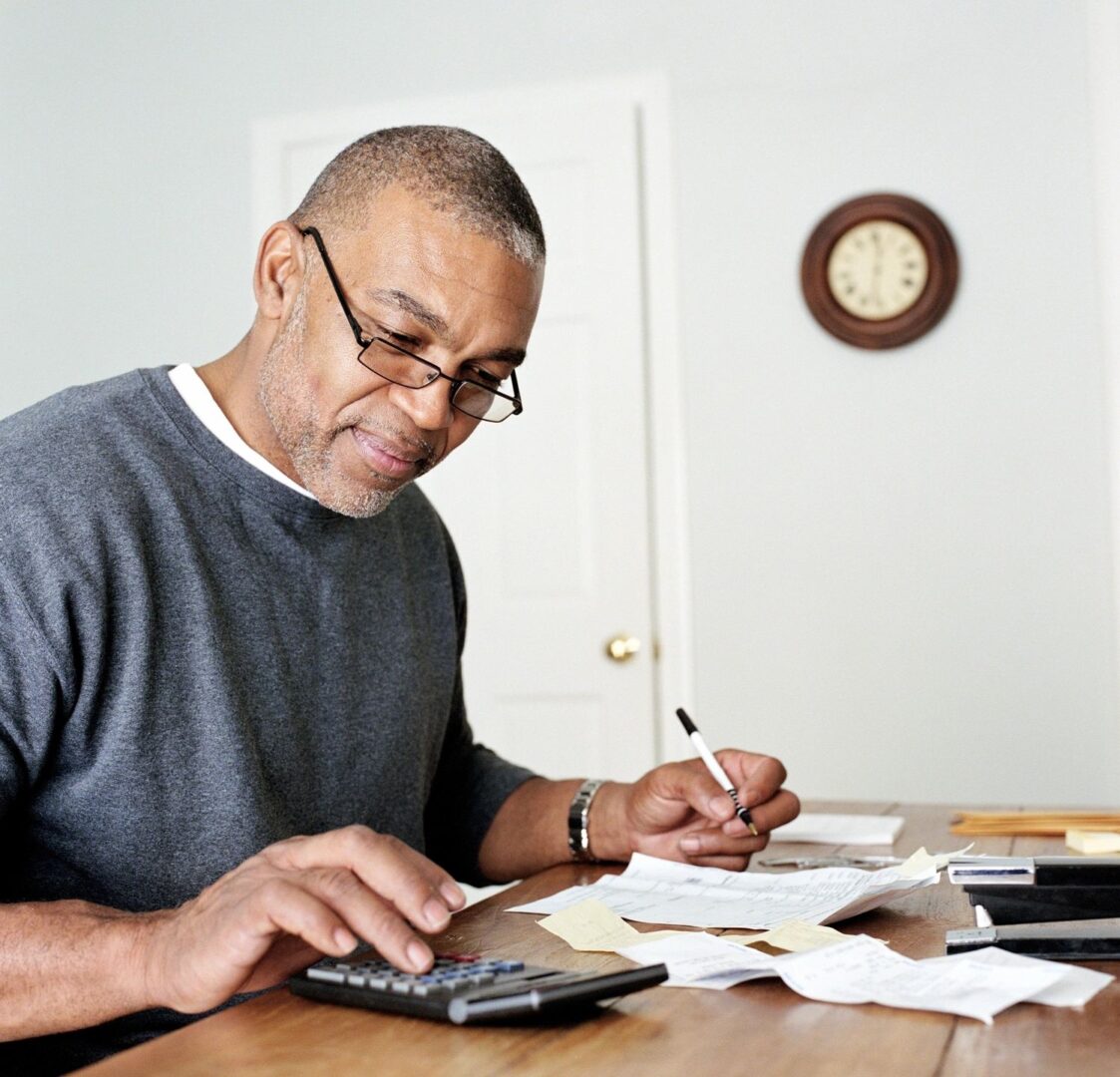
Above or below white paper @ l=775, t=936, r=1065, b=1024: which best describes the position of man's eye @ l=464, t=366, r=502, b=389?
above

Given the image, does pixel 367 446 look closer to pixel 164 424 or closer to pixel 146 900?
pixel 164 424

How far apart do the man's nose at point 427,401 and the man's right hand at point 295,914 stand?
0.55 meters

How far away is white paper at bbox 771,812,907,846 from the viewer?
159 centimetres

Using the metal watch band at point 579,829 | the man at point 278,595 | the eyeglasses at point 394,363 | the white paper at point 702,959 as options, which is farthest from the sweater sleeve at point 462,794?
the white paper at point 702,959

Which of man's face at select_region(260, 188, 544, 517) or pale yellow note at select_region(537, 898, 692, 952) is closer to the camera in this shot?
pale yellow note at select_region(537, 898, 692, 952)

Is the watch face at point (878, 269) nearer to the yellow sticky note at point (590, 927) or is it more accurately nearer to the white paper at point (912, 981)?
the yellow sticky note at point (590, 927)

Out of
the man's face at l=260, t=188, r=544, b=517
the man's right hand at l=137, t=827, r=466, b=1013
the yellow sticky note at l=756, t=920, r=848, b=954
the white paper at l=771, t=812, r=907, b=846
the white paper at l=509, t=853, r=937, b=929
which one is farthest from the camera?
the white paper at l=771, t=812, r=907, b=846

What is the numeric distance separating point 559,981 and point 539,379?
2.79 m

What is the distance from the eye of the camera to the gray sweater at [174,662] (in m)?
1.18

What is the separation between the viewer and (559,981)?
801 mm

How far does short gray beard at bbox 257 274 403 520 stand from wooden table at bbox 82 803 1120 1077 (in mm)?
637

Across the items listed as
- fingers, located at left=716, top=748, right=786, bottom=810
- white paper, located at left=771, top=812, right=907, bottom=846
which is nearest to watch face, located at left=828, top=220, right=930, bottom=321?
white paper, located at left=771, top=812, right=907, bottom=846

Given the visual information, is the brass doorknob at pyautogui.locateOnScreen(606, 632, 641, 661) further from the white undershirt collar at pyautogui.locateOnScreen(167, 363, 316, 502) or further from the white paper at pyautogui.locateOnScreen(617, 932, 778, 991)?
the white paper at pyautogui.locateOnScreen(617, 932, 778, 991)

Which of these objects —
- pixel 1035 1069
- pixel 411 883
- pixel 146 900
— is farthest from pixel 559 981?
pixel 146 900
